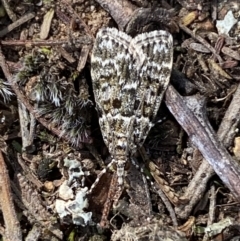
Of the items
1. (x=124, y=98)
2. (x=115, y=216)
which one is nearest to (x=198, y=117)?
(x=124, y=98)

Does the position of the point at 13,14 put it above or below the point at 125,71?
above

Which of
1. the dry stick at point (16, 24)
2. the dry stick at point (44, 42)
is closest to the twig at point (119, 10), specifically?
the dry stick at point (44, 42)

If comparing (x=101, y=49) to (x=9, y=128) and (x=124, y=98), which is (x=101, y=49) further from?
(x=9, y=128)

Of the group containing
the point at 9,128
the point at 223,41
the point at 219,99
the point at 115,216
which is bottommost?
the point at 115,216

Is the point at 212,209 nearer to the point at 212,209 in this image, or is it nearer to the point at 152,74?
the point at 212,209

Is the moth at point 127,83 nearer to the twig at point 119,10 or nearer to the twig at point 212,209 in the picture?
the twig at point 119,10
